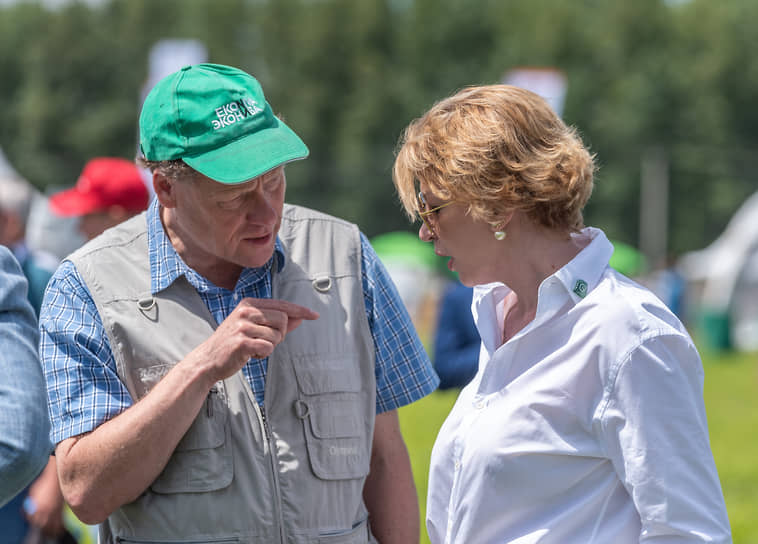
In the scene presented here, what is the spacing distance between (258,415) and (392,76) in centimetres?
6044

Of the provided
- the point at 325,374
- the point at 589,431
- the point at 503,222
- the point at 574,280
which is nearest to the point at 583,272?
the point at 574,280

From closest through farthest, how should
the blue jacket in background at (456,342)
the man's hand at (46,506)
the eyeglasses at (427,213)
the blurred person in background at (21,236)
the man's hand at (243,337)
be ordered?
the man's hand at (243,337)
the eyeglasses at (427,213)
the man's hand at (46,506)
the blurred person in background at (21,236)
the blue jacket in background at (456,342)

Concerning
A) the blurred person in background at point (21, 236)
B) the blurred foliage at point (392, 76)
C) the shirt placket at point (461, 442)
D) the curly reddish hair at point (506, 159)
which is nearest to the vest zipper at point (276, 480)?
the shirt placket at point (461, 442)

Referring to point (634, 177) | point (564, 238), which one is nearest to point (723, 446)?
point (564, 238)

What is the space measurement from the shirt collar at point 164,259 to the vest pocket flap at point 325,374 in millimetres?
262

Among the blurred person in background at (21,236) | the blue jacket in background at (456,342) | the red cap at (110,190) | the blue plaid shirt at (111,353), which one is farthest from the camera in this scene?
the blue jacket in background at (456,342)

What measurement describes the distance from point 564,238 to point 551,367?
0.34m

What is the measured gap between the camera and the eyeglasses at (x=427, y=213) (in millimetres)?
2304

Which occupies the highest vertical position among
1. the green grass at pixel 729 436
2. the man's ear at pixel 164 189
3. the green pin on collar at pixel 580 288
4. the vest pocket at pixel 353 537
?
the man's ear at pixel 164 189

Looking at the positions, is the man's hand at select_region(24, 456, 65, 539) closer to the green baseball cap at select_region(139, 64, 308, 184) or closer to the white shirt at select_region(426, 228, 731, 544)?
the green baseball cap at select_region(139, 64, 308, 184)

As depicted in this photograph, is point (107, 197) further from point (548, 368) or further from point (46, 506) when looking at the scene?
point (548, 368)

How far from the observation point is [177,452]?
2.23 metres

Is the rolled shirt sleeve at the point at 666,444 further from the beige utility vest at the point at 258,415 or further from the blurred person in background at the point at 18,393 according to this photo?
the blurred person in background at the point at 18,393

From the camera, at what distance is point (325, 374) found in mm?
2363
